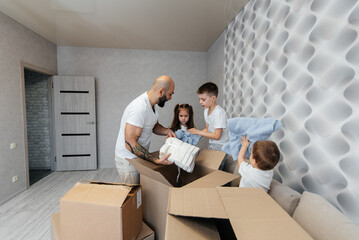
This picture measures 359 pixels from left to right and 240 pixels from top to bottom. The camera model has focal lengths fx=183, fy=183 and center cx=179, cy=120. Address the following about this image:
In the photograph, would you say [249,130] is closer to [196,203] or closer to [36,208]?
[196,203]

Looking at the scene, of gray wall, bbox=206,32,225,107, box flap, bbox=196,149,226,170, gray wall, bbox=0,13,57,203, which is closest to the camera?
box flap, bbox=196,149,226,170

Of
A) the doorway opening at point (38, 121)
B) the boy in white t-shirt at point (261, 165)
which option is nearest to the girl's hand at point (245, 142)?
the boy in white t-shirt at point (261, 165)

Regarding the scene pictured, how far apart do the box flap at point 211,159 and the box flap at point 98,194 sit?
0.70 meters

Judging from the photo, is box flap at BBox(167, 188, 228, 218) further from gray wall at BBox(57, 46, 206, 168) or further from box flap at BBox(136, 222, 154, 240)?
gray wall at BBox(57, 46, 206, 168)

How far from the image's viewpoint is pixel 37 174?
3568 millimetres

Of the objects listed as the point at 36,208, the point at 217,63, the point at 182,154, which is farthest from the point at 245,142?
the point at 36,208

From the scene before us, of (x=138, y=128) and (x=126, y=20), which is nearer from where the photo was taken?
(x=138, y=128)

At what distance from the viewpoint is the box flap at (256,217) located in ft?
1.81

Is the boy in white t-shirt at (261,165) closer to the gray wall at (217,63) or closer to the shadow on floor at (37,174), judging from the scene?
the gray wall at (217,63)

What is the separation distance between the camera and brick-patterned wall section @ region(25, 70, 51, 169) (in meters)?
3.79

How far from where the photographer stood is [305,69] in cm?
127

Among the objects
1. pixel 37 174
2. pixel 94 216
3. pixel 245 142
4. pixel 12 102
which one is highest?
pixel 12 102

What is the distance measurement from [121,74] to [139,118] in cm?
290

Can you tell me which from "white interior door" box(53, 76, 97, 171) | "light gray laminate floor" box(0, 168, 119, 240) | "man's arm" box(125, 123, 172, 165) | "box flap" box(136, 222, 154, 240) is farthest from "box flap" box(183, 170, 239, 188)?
"white interior door" box(53, 76, 97, 171)
